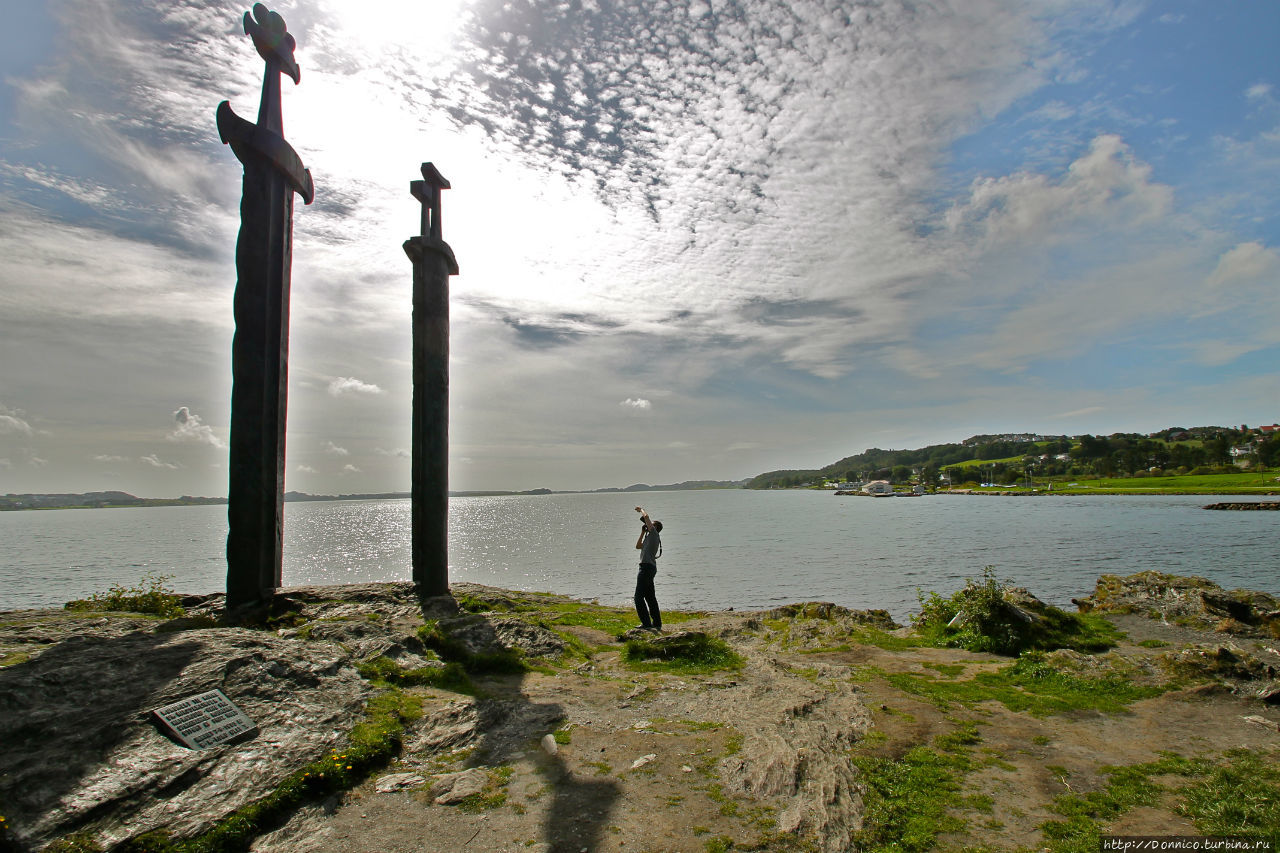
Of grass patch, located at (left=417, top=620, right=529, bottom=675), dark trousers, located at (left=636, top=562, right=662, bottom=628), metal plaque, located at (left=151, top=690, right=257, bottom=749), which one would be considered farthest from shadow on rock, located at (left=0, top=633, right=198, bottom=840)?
dark trousers, located at (left=636, top=562, right=662, bottom=628)

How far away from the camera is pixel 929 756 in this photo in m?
6.18

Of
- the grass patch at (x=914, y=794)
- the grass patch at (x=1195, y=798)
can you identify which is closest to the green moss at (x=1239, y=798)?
the grass patch at (x=1195, y=798)

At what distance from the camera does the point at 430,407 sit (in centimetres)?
1353

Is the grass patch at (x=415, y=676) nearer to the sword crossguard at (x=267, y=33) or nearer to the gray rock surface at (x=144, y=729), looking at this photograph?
the gray rock surface at (x=144, y=729)

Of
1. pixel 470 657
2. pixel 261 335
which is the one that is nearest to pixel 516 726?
pixel 470 657

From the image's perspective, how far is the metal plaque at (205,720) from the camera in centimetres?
500

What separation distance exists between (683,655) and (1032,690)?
211 inches

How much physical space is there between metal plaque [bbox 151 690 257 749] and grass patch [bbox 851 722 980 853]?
213 inches

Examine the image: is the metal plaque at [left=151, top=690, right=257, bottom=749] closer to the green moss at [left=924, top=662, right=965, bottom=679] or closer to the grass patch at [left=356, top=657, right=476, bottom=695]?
the grass patch at [left=356, top=657, right=476, bottom=695]

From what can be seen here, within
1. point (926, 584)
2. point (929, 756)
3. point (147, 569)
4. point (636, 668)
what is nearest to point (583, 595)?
point (926, 584)

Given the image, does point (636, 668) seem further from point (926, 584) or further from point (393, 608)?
point (926, 584)

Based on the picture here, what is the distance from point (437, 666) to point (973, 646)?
32.8 feet

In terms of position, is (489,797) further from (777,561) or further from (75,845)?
(777,561)

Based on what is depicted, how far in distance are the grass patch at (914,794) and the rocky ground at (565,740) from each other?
1.4 inches
